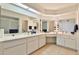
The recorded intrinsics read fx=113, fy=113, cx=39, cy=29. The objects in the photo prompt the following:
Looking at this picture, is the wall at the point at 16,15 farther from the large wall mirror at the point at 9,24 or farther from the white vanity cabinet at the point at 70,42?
the white vanity cabinet at the point at 70,42

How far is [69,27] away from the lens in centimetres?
373

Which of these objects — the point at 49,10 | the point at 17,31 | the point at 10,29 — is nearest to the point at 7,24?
the point at 10,29

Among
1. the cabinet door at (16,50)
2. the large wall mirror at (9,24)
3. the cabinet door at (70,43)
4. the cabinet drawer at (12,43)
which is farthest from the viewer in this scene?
the cabinet door at (70,43)

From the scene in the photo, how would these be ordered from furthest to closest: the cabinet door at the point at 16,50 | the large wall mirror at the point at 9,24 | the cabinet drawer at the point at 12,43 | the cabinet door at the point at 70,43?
the cabinet door at the point at 70,43 → the large wall mirror at the point at 9,24 → the cabinet door at the point at 16,50 → the cabinet drawer at the point at 12,43

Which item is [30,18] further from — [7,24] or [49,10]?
[7,24]

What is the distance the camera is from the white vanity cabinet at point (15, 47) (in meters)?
2.58

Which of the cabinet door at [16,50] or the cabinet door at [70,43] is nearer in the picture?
the cabinet door at [16,50]

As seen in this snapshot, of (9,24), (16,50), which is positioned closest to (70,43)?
(16,50)

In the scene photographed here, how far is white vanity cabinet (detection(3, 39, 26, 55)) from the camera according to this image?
2579 mm

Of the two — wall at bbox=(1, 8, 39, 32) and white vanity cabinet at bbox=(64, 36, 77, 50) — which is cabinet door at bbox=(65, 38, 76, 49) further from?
wall at bbox=(1, 8, 39, 32)

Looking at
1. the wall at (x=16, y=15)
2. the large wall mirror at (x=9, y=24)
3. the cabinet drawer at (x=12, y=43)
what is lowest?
the cabinet drawer at (x=12, y=43)

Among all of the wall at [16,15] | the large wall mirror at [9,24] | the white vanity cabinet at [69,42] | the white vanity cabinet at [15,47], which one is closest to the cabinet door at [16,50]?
the white vanity cabinet at [15,47]
